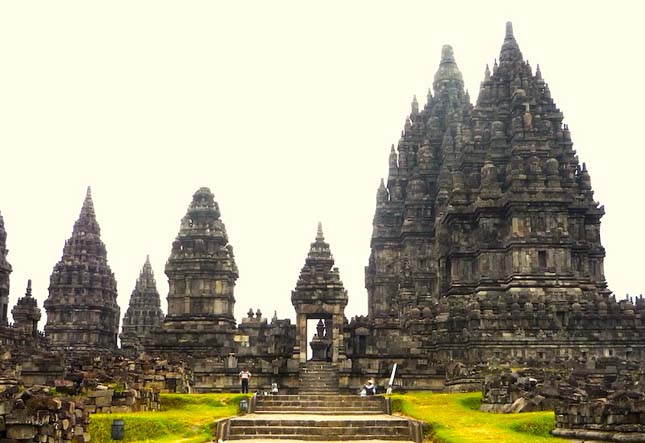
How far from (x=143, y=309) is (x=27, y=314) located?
21799 millimetres

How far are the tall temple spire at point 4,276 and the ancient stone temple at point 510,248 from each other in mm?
31997

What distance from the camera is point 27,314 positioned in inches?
2704

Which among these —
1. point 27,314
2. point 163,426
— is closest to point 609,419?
point 163,426

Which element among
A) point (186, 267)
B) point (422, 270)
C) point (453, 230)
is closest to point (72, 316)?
point (186, 267)

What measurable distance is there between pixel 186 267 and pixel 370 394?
2524cm

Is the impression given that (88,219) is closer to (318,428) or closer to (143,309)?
(143,309)

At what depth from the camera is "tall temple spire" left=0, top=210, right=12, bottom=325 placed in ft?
227

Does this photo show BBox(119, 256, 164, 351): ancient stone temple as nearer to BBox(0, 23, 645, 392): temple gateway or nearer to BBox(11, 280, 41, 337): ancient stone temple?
BBox(0, 23, 645, 392): temple gateway

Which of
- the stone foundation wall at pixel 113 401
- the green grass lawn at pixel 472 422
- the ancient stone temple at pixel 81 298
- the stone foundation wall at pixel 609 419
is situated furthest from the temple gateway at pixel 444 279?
the stone foundation wall at pixel 609 419

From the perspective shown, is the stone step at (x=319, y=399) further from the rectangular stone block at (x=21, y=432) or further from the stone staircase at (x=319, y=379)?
the rectangular stone block at (x=21, y=432)

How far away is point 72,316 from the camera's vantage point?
74.7 meters

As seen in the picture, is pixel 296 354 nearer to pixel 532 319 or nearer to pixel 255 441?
pixel 532 319

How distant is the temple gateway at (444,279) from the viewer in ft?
133

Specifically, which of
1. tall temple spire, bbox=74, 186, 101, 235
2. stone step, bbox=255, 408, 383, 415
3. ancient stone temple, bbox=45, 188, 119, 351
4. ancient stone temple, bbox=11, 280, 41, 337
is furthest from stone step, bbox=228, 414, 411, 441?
tall temple spire, bbox=74, 186, 101, 235
